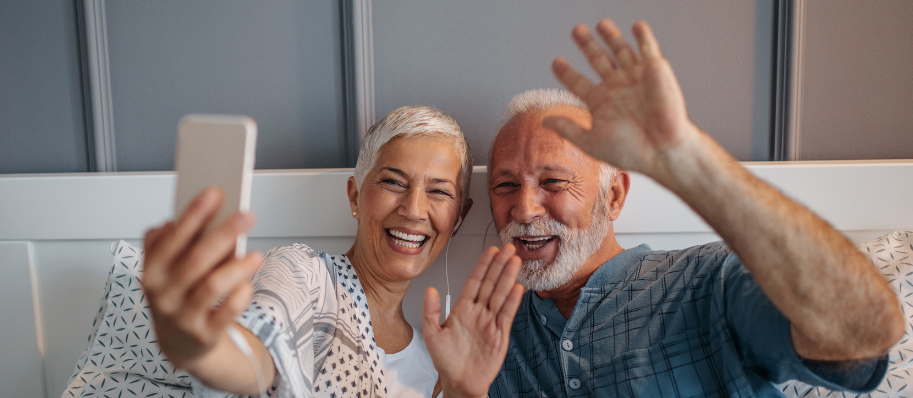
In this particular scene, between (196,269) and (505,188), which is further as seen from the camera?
(505,188)

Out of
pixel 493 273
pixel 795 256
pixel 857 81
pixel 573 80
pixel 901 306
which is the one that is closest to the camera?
pixel 795 256

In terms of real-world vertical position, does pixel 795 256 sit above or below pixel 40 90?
below

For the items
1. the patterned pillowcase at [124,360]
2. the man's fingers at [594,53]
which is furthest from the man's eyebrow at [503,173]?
the patterned pillowcase at [124,360]

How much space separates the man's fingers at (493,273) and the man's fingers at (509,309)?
0.04 metres

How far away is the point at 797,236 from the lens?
755 mm

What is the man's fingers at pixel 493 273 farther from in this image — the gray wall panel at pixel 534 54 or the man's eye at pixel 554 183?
the gray wall panel at pixel 534 54

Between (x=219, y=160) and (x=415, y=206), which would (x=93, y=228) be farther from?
(x=219, y=160)

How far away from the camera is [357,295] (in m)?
1.25

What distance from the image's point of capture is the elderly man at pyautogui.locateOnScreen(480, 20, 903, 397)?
0.76 metres

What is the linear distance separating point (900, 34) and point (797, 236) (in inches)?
50.6

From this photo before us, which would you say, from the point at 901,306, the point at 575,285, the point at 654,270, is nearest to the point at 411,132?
the point at 575,285

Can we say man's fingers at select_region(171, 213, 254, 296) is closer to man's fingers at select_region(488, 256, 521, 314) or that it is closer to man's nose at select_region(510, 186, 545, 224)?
man's fingers at select_region(488, 256, 521, 314)

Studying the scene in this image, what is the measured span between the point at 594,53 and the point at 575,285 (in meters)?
0.65

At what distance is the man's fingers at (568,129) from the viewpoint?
2.73 ft
